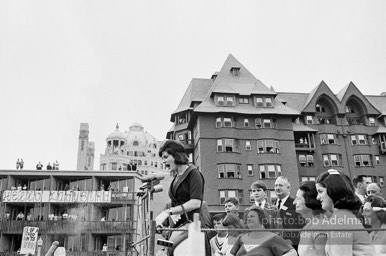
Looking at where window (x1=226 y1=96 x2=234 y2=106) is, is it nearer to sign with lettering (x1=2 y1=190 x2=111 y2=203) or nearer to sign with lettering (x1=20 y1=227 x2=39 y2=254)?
sign with lettering (x1=2 y1=190 x2=111 y2=203)

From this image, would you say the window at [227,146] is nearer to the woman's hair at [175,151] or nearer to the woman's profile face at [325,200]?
the woman's hair at [175,151]

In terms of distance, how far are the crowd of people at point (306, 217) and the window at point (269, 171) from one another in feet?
109

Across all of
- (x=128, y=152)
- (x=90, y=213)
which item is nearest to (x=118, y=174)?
(x=90, y=213)

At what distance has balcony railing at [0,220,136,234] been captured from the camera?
3925 cm

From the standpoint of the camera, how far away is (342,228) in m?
3.49

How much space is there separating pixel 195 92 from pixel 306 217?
135ft

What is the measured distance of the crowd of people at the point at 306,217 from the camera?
11.2 ft

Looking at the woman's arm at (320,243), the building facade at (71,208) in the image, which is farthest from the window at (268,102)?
the woman's arm at (320,243)

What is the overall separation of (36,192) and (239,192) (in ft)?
70.4

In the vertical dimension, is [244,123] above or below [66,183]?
above

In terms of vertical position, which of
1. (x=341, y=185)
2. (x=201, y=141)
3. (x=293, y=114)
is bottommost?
(x=341, y=185)

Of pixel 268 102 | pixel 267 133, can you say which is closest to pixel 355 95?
pixel 268 102

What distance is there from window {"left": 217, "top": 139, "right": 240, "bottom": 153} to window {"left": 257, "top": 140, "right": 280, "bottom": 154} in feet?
7.42

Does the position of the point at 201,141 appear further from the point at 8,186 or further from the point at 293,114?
the point at 8,186
